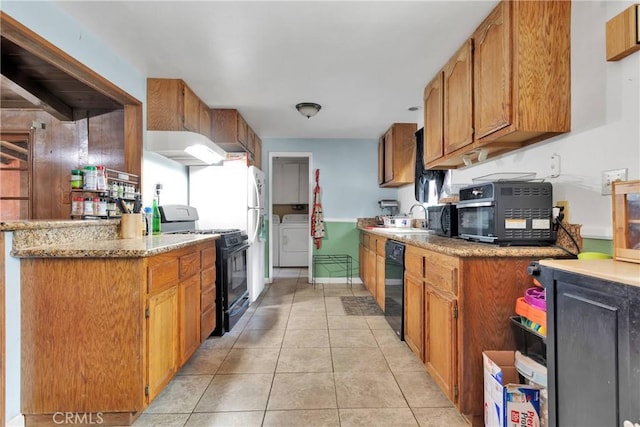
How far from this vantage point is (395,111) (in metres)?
3.51

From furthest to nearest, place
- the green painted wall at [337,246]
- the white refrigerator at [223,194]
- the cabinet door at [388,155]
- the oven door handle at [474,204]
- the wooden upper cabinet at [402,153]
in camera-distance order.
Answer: the green painted wall at [337,246] → the cabinet door at [388,155] → the wooden upper cabinet at [402,153] → the white refrigerator at [223,194] → the oven door handle at [474,204]

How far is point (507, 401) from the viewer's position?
1273mm

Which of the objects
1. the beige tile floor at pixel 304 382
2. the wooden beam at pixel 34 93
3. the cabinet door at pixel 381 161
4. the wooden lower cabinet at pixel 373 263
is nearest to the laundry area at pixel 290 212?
A: the cabinet door at pixel 381 161

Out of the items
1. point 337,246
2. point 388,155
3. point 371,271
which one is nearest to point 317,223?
point 337,246

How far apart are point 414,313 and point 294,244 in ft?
13.4

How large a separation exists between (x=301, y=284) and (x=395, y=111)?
273 centimetres

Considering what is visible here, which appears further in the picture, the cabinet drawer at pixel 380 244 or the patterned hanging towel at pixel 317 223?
the patterned hanging towel at pixel 317 223

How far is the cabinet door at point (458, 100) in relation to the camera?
200 cm

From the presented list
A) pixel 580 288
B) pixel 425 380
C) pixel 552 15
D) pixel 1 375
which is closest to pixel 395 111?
pixel 552 15

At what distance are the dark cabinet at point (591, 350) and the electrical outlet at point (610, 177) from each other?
0.62m

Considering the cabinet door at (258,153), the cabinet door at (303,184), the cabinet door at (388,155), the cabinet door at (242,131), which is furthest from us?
the cabinet door at (303,184)

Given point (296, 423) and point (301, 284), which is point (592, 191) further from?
point (301, 284)

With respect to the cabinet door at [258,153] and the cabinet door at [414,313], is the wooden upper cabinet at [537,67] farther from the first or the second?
the cabinet door at [258,153]

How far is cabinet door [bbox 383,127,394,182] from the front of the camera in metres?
4.05
